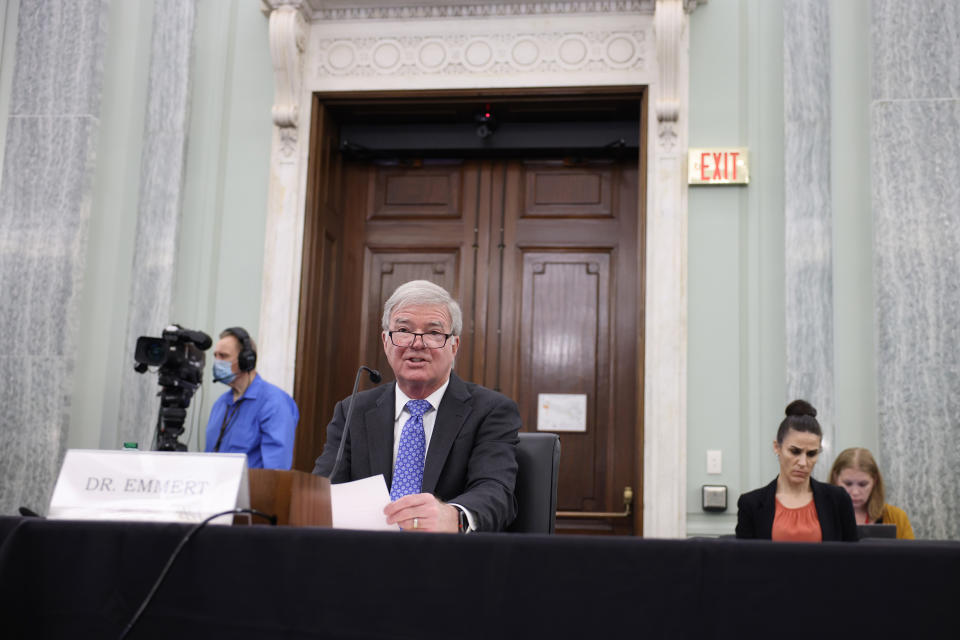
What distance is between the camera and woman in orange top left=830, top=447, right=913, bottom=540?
3775 millimetres

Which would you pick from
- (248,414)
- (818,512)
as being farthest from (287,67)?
(818,512)

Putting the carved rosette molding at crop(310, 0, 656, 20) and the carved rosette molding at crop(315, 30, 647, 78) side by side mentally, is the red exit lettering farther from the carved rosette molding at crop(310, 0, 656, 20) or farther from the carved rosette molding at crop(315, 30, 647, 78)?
the carved rosette molding at crop(310, 0, 656, 20)

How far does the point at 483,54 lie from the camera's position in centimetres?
480

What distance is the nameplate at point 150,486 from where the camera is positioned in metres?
1.41

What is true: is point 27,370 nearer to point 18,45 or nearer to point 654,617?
point 18,45

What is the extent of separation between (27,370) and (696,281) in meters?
3.26

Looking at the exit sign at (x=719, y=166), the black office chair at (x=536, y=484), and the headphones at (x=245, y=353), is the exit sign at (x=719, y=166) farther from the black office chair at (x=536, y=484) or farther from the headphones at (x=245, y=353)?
the black office chair at (x=536, y=484)

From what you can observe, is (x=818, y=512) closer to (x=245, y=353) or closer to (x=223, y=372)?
(x=245, y=353)

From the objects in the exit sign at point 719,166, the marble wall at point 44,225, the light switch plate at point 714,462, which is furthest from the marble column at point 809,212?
the marble wall at point 44,225

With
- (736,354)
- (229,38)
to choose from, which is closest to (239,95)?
(229,38)

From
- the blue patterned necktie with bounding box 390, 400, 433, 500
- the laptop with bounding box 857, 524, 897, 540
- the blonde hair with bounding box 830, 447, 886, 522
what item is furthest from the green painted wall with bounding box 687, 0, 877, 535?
the blue patterned necktie with bounding box 390, 400, 433, 500

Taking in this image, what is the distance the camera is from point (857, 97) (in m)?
4.37

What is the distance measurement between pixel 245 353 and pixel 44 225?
1.45m

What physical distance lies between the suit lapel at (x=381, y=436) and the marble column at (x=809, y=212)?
2480 mm
